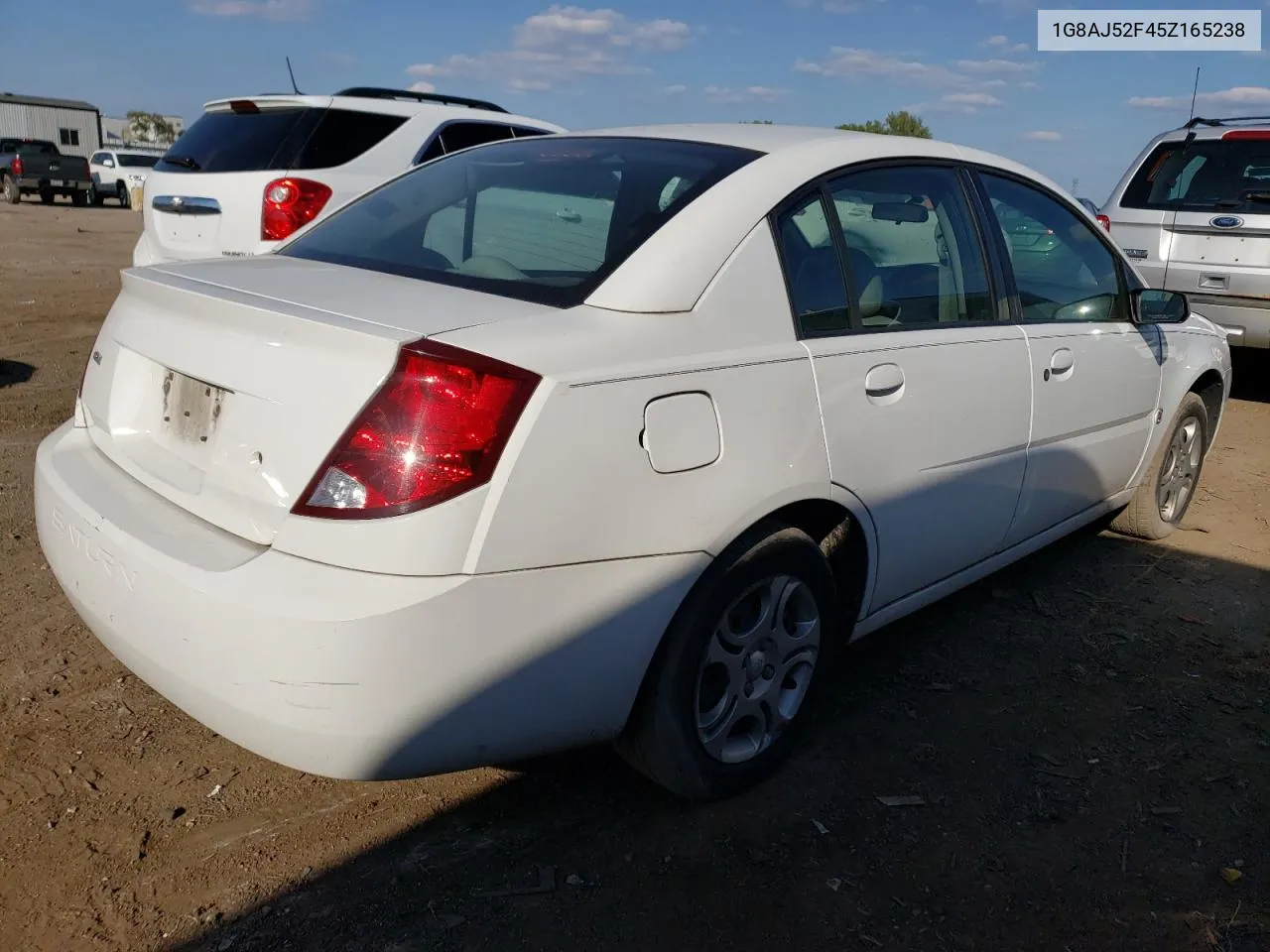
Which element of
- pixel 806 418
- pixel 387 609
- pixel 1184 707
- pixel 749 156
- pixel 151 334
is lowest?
pixel 1184 707

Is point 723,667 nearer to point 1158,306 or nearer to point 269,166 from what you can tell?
point 1158,306

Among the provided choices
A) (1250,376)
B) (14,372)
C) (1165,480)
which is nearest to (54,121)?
(14,372)

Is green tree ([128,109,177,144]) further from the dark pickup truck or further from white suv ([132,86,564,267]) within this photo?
white suv ([132,86,564,267])

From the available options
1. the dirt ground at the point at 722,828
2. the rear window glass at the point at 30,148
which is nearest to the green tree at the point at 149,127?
the rear window glass at the point at 30,148

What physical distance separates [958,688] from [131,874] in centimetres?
236

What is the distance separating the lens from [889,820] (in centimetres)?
268

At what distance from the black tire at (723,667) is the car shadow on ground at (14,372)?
5.86 metres

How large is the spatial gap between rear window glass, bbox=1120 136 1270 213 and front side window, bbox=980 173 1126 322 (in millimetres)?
4169

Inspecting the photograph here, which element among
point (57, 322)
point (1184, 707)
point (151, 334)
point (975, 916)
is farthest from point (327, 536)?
point (57, 322)

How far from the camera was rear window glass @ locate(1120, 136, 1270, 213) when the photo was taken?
7.41m

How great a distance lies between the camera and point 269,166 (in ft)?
21.0

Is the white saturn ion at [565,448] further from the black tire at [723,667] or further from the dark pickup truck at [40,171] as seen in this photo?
the dark pickup truck at [40,171]

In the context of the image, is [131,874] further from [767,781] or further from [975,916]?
[975,916]

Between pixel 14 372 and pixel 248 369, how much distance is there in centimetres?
590
